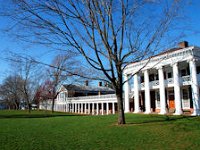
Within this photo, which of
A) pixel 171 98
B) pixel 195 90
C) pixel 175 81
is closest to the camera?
pixel 195 90

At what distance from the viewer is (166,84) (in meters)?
27.1

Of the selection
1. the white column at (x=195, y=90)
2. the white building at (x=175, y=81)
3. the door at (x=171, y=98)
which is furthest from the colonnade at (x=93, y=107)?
the white column at (x=195, y=90)

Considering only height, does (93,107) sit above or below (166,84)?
below

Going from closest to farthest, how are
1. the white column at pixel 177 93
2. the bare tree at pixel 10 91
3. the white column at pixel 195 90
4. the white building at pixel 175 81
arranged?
the white column at pixel 195 90
the white building at pixel 175 81
the white column at pixel 177 93
the bare tree at pixel 10 91

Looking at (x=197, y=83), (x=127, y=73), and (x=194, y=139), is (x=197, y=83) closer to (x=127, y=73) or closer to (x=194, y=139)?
(x=127, y=73)

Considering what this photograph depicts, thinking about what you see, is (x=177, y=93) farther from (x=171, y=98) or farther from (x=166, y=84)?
(x=171, y=98)

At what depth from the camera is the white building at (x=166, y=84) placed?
22.6 meters

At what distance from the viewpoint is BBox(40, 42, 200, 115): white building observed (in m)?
22.6

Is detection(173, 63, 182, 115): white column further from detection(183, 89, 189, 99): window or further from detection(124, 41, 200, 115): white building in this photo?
detection(183, 89, 189, 99): window

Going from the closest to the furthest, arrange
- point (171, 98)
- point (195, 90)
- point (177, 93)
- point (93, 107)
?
point (195, 90) → point (177, 93) → point (171, 98) → point (93, 107)

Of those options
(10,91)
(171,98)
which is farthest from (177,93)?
(10,91)

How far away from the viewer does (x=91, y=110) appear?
5275 cm

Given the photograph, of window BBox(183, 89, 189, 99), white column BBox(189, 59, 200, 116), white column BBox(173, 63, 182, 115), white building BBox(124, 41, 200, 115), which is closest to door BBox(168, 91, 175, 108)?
white building BBox(124, 41, 200, 115)

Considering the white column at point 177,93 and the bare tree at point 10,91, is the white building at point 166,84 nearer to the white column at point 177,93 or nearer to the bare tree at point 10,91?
the white column at point 177,93
